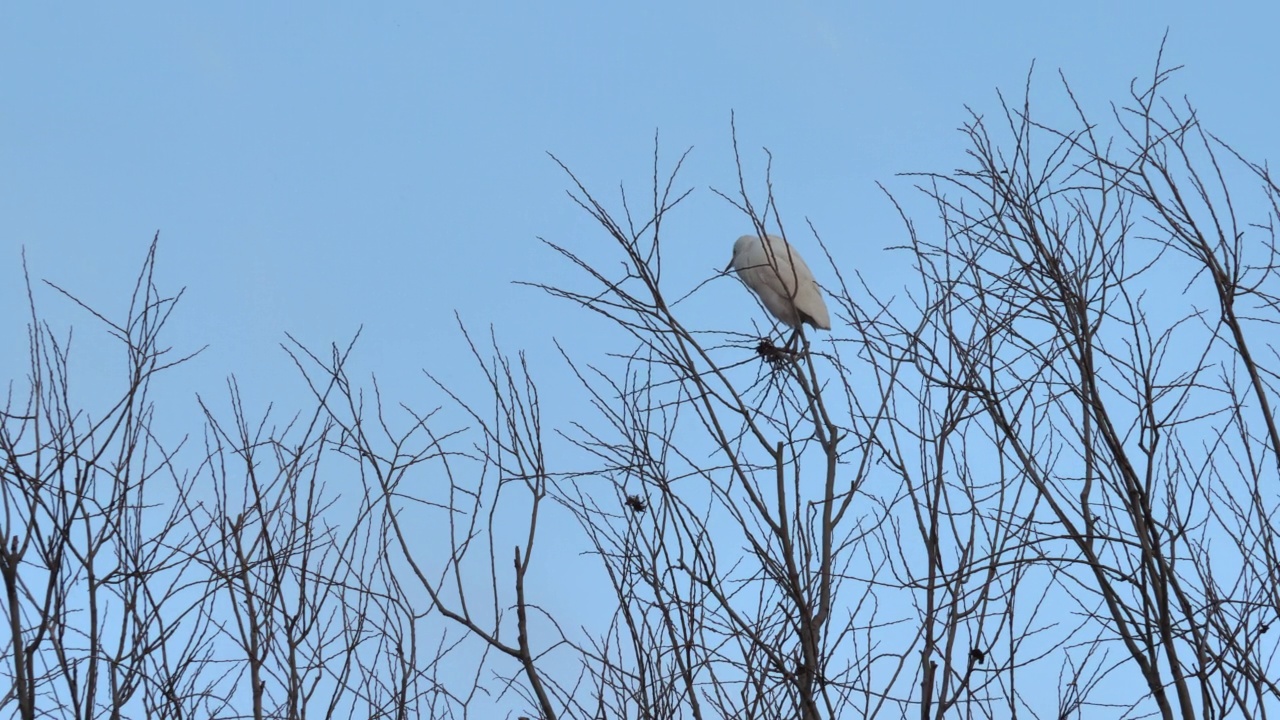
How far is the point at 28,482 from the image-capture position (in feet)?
9.89

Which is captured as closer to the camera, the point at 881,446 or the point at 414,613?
the point at 881,446

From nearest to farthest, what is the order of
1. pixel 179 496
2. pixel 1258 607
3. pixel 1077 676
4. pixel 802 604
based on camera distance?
pixel 802 604 < pixel 1258 607 < pixel 1077 676 < pixel 179 496

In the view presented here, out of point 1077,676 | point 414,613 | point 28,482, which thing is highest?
point 28,482

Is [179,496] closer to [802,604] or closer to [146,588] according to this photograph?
[146,588]

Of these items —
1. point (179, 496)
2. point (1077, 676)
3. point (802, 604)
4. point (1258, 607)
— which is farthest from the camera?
point (179, 496)

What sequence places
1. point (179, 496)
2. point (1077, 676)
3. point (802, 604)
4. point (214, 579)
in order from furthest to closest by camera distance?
point (179, 496) → point (214, 579) → point (1077, 676) → point (802, 604)

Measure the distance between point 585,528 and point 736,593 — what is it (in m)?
0.49

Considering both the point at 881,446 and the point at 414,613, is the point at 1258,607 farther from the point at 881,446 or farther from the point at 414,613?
the point at 414,613

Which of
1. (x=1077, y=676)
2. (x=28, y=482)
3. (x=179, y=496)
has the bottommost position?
(x=1077, y=676)

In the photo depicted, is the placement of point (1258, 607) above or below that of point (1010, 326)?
below

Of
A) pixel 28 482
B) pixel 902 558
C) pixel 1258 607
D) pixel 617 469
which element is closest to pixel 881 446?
pixel 902 558

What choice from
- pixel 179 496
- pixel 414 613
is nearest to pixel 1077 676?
pixel 414 613

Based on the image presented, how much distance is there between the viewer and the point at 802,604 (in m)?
2.75

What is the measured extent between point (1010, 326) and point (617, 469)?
1132mm
